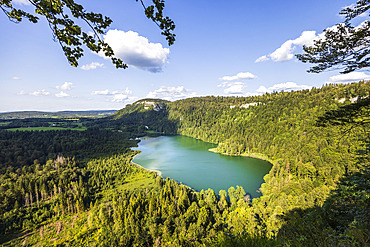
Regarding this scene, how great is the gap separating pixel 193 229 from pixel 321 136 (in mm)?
66000

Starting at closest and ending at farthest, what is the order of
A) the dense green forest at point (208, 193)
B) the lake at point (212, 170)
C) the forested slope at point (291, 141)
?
the dense green forest at point (208, 193) < the forested slope at point (291, 141) < the lake at point (212, 170)

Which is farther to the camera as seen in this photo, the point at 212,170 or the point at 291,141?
the point at 291,141

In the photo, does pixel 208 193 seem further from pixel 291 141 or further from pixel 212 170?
pixel 291 141

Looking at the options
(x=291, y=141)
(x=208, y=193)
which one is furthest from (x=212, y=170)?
(x=291, y=141)

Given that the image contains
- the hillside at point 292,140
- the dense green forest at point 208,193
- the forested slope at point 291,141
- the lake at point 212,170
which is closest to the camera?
the dense green forest at point 208,193

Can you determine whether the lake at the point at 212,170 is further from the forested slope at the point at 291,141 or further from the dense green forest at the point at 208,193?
the dense green forest at the point at 208,193

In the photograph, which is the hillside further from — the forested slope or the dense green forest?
the dense green forest

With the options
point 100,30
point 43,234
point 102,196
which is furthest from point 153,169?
point 100,30

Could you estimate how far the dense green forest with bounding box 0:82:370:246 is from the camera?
6.21 m

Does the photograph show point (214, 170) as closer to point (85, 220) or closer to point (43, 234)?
point (85, 220)

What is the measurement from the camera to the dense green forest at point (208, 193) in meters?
6.21

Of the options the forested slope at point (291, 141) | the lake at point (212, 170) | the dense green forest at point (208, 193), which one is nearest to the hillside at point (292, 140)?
the forested slope at point (291, 141)

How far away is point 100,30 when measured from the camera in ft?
9.06

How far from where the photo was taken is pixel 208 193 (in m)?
30.8
